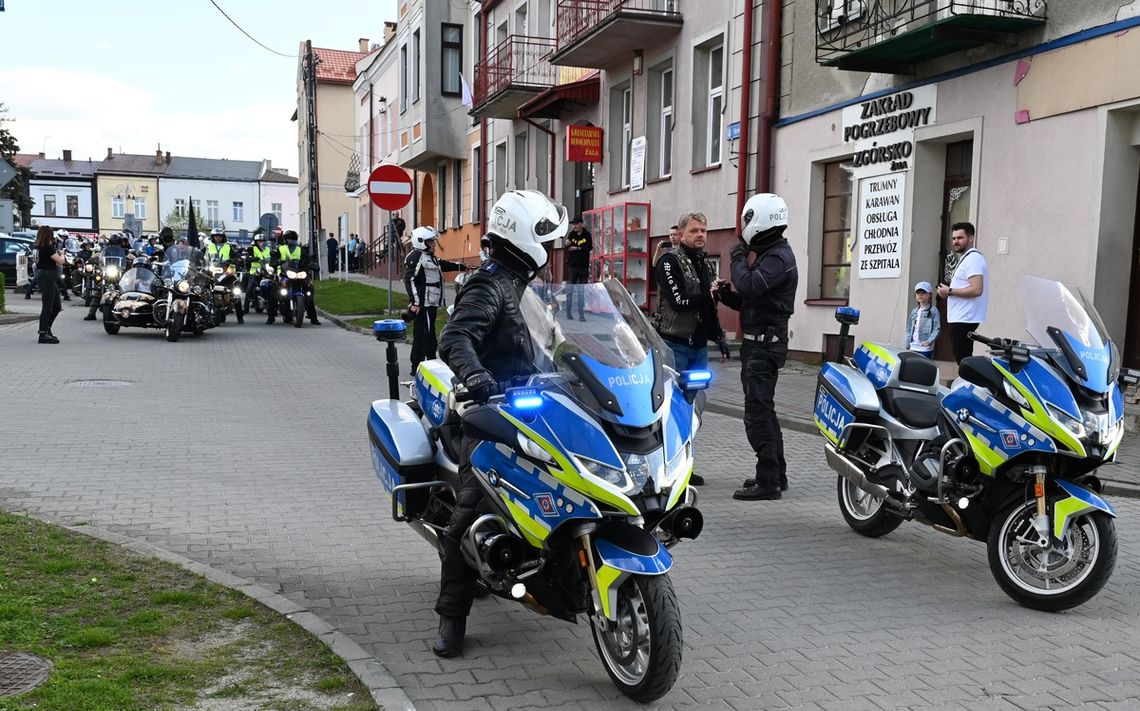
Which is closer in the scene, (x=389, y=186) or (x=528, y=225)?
(x=528, y=225)

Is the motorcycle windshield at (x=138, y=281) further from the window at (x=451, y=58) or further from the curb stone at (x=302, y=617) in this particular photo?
the window at (x=451, y=58)

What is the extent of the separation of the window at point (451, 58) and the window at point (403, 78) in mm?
4143

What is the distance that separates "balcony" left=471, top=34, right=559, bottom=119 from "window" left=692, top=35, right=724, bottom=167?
6.58 m

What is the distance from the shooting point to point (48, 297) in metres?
16.5

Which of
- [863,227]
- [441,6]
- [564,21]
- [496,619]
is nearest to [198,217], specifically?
[441,6]

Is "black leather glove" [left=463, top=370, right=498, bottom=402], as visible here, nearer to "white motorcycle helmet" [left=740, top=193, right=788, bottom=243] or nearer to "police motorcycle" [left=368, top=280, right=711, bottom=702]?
"police motorcycle" [left=368, top=280, right=711, bottom=702]

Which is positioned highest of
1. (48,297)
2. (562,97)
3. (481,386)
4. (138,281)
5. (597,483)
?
(562,97)

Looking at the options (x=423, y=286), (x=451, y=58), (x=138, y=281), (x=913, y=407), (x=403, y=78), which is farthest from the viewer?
(x=403, y=78)

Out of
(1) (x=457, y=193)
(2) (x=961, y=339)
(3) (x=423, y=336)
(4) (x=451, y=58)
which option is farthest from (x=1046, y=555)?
(4) (x=451, y=58)

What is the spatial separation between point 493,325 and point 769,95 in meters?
12.6

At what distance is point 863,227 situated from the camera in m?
14.1

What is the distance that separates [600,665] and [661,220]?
1583cm

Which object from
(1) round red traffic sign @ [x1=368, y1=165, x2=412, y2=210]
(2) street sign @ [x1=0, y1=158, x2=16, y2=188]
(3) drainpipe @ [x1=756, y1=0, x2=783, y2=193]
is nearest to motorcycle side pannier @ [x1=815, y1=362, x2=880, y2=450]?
A: (3) drainpipe @ [x1=756, y1=0, x2=783, y2=193]

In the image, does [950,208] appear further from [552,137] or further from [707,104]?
[552,137]
